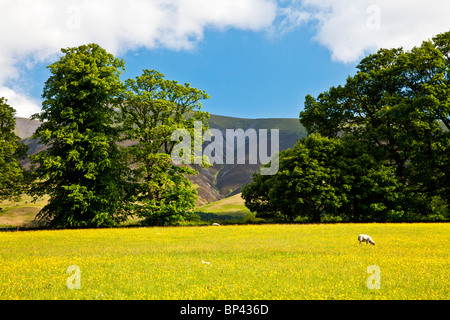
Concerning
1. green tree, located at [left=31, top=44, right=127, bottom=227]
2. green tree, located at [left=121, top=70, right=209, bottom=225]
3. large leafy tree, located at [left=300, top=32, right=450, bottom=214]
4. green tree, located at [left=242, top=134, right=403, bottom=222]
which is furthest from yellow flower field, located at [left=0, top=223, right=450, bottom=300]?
large leafy tree, located at [left=300, top=32, right=450, bottom=214]

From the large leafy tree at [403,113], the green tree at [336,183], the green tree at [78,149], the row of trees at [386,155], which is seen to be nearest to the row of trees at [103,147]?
the green tree at [78,149]

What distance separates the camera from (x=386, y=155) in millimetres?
48000

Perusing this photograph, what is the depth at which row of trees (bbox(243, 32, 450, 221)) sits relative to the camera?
Result: 42.4 metres

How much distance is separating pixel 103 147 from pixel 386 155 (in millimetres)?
40074

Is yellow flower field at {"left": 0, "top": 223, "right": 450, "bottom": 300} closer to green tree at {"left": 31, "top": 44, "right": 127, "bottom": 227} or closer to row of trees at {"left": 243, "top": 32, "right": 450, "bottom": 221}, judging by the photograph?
green tree at {"left": 31, "top": 44, "right": 127, "bottom": 227}

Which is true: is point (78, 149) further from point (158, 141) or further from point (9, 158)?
point (9, 158)

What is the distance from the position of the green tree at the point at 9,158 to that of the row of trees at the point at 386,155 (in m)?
35.6

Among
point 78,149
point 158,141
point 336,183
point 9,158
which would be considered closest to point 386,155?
point 336,183

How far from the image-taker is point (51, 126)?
3822 centimetres

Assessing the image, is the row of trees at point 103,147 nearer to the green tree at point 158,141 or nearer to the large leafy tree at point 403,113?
the green tree at point 158,141

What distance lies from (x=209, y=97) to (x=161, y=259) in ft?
111

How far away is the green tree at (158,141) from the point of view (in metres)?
40.6
